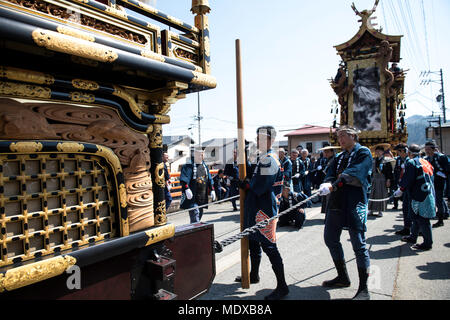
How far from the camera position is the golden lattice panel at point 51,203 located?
179 centimetres

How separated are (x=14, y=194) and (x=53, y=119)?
1.78ft

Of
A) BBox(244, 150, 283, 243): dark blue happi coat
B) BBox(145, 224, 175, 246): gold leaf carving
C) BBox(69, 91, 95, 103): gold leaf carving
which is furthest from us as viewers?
BBox(244, 150, 283, 243): dark blue happi coat

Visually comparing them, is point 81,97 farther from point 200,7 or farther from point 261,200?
point 261,200

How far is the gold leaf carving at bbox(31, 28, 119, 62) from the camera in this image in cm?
154

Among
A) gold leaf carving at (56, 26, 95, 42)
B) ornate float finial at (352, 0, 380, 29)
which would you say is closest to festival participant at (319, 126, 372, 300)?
gold leaf carving at (56, 26, 95, 42)

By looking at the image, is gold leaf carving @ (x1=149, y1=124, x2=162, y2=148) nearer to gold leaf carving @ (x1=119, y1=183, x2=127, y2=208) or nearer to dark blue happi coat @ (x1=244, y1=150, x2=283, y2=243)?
gold leaf carving @ (x1=119, y1=183, x2=127, y2=208)

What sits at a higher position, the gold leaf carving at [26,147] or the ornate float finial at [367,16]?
the ornate float finial at [367,16]

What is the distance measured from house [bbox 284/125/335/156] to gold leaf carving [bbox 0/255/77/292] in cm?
3347

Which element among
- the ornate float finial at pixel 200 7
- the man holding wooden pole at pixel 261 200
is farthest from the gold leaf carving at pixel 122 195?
the ornate float finial at pixel 200 7

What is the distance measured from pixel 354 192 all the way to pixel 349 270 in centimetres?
139

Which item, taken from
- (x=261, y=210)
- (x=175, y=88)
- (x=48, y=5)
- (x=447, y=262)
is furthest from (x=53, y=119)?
(x=447, y=262)

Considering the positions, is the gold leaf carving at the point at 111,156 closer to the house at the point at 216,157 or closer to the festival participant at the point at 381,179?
the house at the point at 216,157

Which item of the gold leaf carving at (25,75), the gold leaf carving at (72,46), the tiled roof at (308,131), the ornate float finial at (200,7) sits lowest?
the gold leaf carving at (25,75)

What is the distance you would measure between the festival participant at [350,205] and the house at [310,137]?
31.0 m
